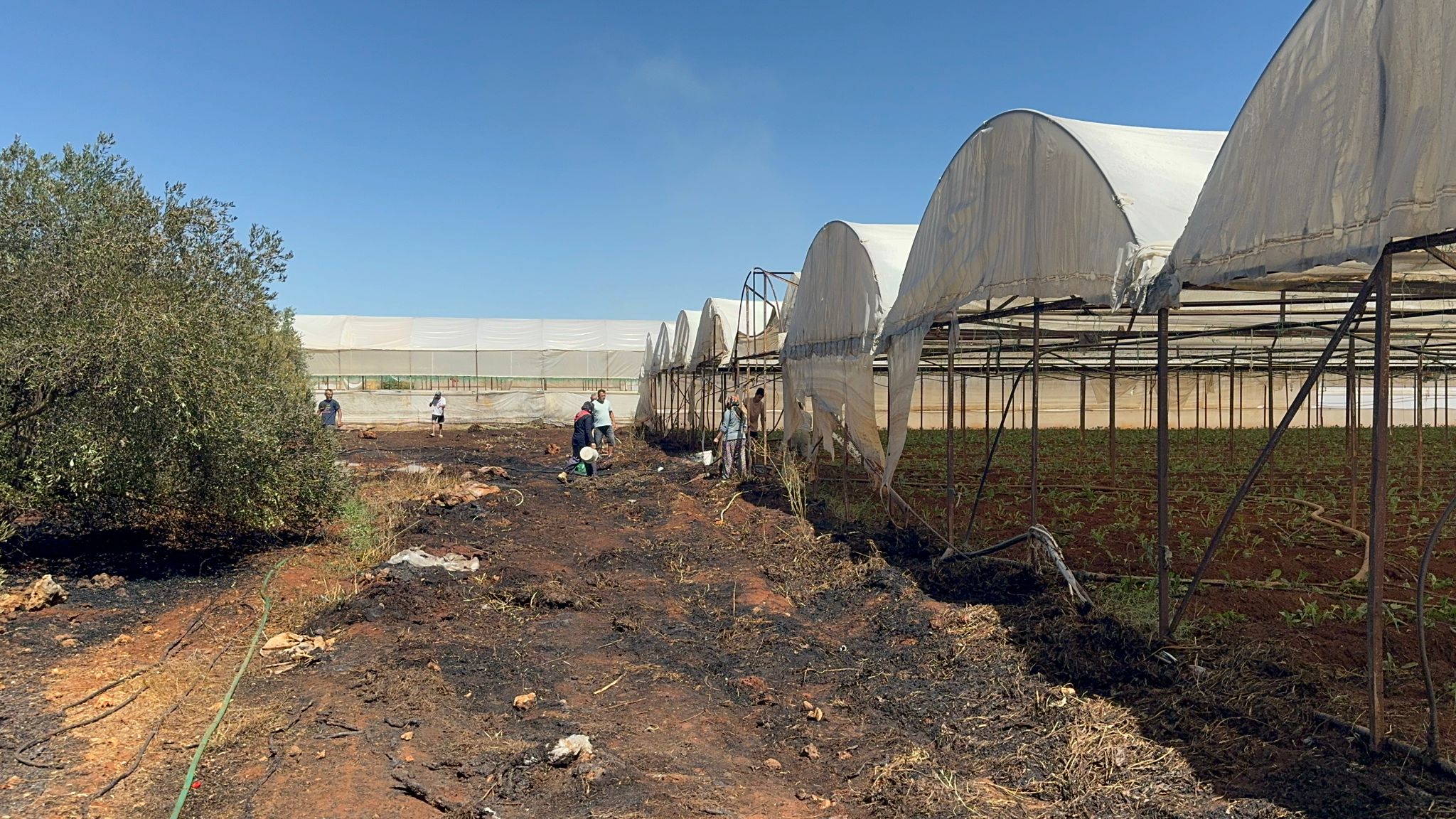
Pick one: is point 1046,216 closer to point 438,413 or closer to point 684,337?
point 684,337

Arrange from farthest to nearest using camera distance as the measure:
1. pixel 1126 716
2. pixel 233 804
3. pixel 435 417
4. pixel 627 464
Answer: pixel 435 417, pixel 627 464, pixel 1126 716, pixel 233 804

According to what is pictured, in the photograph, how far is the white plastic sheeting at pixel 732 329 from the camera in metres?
17.0

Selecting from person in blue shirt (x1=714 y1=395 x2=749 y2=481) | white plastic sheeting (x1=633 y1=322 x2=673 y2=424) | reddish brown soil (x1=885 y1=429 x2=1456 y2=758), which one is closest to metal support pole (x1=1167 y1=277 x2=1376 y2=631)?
reddish brown soil (x1=885 y1=429 x2=1456 y2=758)

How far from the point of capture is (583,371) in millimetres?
43625

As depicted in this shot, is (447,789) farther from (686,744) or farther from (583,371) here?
(583,371)

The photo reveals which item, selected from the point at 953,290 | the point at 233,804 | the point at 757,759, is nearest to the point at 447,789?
the point at 233,804

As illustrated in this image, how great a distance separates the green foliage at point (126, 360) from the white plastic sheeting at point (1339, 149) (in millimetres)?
8178

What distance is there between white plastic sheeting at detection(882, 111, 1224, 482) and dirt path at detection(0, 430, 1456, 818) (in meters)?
2.28

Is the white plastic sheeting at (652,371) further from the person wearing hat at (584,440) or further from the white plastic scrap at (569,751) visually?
the white plastic scrap at (569,751)

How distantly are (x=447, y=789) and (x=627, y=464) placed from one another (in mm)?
16122

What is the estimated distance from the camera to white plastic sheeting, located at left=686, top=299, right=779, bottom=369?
17.0 meters

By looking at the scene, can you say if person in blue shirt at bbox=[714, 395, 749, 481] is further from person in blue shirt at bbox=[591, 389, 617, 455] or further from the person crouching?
person in blue shirt at bbox=[591, 389, 617, 455]

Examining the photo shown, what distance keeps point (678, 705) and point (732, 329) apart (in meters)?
14.3

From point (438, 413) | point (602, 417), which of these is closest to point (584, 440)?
point (602, 417)
